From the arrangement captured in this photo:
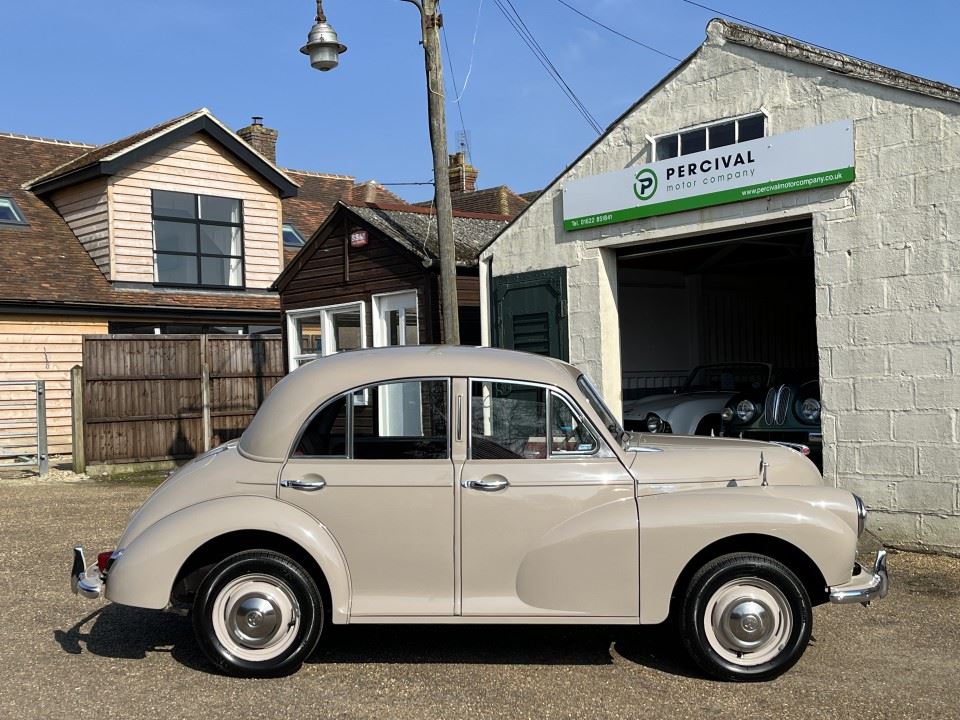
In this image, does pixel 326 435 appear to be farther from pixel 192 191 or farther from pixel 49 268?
pixel 192 191

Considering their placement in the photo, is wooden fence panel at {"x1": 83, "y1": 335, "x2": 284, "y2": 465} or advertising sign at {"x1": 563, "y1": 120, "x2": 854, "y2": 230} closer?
advertising sign at {"x1": 563, "y1": 120, "x2": 854, "y2": 230}

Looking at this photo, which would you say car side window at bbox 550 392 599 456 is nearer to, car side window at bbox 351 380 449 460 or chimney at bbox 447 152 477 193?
car side window at bbox 351 380 449 460

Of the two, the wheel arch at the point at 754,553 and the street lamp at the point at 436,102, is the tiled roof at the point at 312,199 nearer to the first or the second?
the street lamp at the point at 436,102

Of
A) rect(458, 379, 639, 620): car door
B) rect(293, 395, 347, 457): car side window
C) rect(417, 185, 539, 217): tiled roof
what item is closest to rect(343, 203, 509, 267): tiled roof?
rect(293, 395, 347, 457): car side window

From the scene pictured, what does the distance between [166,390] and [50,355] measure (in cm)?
279

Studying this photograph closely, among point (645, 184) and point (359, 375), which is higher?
point (645, 184)

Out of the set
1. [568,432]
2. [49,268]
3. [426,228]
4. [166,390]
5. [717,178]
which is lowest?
[568,432]

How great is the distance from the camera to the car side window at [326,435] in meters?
5.79

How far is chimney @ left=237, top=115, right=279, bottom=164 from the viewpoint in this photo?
25.4 m

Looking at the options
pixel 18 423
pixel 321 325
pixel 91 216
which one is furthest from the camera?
pixel 91 216

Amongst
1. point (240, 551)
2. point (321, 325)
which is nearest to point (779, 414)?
point (240, 551)

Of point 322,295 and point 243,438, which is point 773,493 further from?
point 322,295

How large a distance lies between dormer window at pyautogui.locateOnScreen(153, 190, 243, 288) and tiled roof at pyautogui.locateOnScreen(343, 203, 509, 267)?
684 cm

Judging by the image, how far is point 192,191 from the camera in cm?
2058
